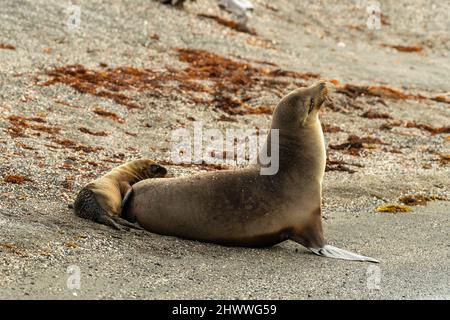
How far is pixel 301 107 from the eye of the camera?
780cm

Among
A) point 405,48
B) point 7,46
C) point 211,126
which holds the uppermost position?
point 405,48

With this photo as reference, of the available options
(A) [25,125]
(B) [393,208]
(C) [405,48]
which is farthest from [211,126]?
(C) [405,48]

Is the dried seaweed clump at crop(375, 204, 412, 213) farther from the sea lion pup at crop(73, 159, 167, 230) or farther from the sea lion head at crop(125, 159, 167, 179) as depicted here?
the sea lion pup at crop(73, 159, 167, 230)

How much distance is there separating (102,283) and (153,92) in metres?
9.45

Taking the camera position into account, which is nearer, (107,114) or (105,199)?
(105,199)

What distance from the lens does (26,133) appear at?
11.0m

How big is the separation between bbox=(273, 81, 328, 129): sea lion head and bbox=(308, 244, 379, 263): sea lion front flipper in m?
1.21

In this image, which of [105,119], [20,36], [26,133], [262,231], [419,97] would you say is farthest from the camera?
[419,97]

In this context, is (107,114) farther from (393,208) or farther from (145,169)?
(393,208)

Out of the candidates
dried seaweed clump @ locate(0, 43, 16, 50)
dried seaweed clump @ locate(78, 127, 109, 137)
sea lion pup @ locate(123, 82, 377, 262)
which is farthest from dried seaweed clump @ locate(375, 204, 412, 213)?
dried seaweed clump @ locate(0, 43, 16, 50)

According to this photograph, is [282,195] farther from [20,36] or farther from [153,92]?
[20,36]

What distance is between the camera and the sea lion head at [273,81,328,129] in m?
7.80

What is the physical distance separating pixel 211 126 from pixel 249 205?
6.71 metres

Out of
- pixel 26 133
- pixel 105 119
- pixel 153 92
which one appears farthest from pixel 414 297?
pixel 153 92
